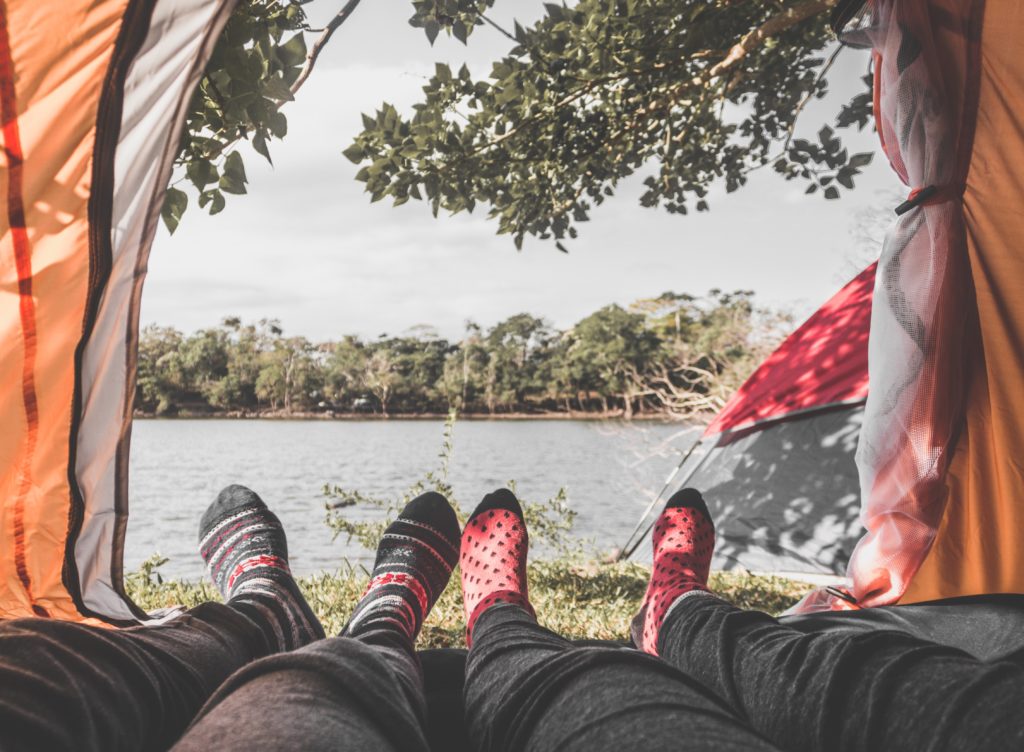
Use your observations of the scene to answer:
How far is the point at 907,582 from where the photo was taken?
1499 mm

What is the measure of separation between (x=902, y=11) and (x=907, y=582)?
1.25 meters

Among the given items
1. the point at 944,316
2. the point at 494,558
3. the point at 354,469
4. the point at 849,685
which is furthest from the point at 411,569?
the point at 354,469

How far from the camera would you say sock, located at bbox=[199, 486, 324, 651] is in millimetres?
1302

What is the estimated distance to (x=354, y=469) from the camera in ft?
36.6

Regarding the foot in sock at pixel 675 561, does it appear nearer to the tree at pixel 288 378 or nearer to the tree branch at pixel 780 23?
the tree branch at pixel 780 23

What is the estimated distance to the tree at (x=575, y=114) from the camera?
1484mm

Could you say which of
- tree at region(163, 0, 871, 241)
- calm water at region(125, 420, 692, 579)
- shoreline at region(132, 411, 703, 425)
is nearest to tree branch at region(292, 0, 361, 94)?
tree at region(163, 0, 871, 241)

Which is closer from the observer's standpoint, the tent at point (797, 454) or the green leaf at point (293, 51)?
the green leaf at point (293, 51)

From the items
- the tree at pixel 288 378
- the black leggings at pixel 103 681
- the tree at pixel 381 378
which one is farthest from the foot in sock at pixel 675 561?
the tree at pixel 381 378

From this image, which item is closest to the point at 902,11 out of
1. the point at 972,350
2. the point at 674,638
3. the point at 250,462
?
the point at 972,350

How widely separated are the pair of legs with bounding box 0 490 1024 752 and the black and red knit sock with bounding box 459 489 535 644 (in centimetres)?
28

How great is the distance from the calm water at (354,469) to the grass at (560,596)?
34.5 inches

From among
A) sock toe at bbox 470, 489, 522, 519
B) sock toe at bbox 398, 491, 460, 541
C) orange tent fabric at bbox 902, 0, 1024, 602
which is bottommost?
sock toe at bbox 398, 491, 460, 541

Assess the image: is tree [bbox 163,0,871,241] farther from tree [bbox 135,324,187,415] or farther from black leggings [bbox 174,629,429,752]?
tree [bbox 135,324,187,415]
